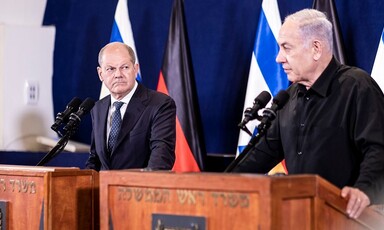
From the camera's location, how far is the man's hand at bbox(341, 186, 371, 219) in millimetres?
3102

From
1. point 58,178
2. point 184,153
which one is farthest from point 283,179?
point 184,153

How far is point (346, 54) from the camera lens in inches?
205

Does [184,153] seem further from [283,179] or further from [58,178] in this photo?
[283,179]

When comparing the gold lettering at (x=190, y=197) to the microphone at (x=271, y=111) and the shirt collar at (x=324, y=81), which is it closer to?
the microphone at (x=271, y=111)

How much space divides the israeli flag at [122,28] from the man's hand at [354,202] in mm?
3633

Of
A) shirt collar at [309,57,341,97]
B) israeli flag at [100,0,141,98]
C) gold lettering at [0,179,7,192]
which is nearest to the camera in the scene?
shirt collar at [309,57,341,97]

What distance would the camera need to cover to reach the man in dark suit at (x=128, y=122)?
14.4 feet

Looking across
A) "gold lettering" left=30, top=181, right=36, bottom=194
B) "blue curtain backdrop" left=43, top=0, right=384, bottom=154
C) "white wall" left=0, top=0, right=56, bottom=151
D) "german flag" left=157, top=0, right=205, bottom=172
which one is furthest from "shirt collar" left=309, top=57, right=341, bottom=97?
"white wall" left=0, top=0, right=56, bottom=151

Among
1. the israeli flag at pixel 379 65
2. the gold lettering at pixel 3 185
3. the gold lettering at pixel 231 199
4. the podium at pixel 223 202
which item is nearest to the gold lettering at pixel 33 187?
the gold lettering at pixel 3 185

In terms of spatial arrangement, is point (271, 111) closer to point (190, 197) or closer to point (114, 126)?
point (190, 197)

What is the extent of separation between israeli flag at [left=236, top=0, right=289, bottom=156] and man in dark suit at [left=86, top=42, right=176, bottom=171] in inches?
49.6

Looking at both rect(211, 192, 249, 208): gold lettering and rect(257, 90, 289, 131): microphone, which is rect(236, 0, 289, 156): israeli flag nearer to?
rect(257, 90, 289, 131): microphone

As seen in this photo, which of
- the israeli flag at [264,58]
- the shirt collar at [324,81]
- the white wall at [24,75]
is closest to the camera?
the shirt collar at [324,81]

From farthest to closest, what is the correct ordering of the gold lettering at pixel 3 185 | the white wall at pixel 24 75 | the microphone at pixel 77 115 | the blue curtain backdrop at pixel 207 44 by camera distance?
the white wall at pixel 24 75
the blue curtain backdrop at pixel 207 44
the microphone at pixel 77 115
the gold lettering at pixel 3 185
